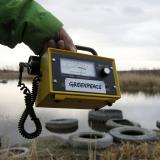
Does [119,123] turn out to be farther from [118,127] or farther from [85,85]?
[85,85]

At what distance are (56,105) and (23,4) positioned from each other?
26.5 inches

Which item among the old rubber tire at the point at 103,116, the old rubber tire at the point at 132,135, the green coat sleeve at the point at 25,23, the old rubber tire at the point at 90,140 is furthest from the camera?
the old rubber tire at the point at 103,116

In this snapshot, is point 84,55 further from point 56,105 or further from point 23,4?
point 23,4

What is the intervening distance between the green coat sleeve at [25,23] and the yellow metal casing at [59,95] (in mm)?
192

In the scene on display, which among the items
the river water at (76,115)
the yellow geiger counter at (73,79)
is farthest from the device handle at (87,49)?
the river water at (76,115)

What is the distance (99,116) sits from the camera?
14242 millimetres

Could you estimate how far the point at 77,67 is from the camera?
239cm

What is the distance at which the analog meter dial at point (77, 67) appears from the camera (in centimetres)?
234

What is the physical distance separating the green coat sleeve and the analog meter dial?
32cm

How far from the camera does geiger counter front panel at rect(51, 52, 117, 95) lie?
89.7 inches

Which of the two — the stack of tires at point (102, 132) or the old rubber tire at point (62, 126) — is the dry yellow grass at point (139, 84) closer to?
the stack of tires at point (102, 132)

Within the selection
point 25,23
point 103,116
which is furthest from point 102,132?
point 25,23

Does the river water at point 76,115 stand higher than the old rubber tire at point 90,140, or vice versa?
the river water at point 76,115

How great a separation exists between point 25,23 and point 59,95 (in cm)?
48
